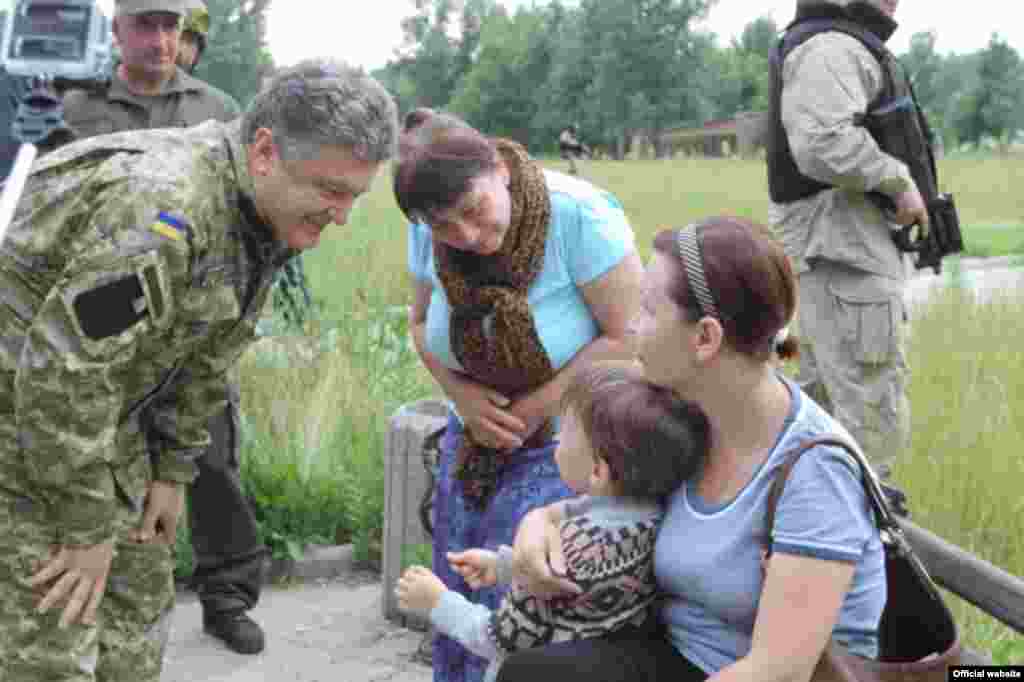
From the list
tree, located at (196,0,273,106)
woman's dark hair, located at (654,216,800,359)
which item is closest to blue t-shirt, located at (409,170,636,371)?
woman's dark hair, located at (654,216,800,359)

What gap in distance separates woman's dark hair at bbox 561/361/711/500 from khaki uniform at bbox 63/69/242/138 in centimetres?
235

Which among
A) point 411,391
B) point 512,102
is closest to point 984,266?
point 411,391

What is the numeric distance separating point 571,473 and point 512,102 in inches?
3393

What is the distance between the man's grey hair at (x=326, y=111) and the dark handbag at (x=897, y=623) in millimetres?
930

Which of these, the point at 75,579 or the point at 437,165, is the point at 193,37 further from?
the point at 75,579

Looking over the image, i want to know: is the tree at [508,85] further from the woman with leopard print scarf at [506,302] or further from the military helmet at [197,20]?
the woman with leopard print scarf at [506,302]

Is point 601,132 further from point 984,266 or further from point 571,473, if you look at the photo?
point 571,473

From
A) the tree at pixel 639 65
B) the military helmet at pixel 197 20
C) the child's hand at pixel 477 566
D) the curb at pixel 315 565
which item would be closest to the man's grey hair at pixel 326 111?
the child's hand at pixel 477 566

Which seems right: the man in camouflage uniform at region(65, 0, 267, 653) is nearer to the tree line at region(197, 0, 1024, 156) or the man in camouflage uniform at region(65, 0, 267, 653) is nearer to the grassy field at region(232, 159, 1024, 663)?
the grassy field at region(232, 159, 1024, 663)

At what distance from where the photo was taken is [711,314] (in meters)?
2.24

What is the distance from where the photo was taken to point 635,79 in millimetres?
82625

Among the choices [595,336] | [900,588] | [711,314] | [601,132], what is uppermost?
[711,314]

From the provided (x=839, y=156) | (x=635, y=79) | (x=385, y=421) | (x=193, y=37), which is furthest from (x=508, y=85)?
(x=839, y=156)

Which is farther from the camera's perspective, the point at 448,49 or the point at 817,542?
the point at 448,49
